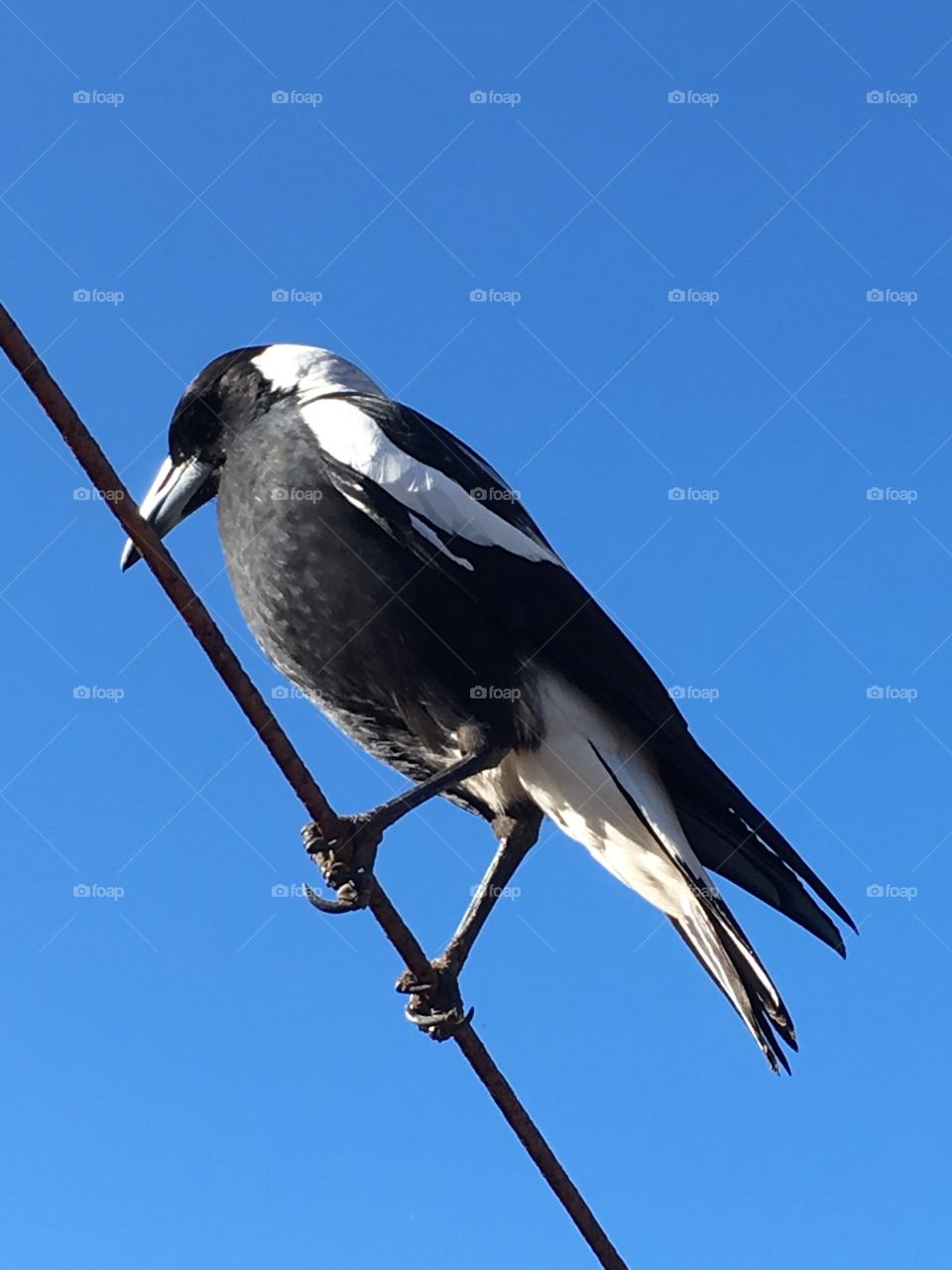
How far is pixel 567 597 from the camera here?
10.2 feet

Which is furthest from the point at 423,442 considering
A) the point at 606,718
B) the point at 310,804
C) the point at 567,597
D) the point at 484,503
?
the point at 310,804

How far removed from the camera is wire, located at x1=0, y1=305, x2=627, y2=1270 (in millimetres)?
1821

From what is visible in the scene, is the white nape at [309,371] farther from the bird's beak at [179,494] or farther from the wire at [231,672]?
the wire at [231,672]

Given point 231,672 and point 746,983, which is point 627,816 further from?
point 231,672

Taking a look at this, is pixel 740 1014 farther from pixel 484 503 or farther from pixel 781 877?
pixel 484 503

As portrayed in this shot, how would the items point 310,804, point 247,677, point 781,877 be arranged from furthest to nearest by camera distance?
point 781,877, point 310,804, point 247,677

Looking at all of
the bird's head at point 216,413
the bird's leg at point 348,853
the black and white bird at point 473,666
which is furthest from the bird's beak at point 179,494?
the bird's leg at point 348,853

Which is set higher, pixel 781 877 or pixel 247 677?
pixel 247 677

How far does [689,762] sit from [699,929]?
334 mm

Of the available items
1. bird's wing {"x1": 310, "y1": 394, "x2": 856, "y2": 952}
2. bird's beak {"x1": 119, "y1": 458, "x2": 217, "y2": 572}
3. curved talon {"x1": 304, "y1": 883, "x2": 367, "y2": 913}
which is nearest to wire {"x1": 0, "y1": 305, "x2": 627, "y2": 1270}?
curved talon {"x1": 304, "y1": 883, "x2": 367, "y2": 913}
